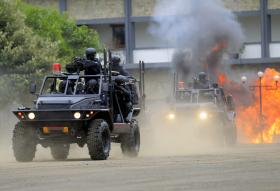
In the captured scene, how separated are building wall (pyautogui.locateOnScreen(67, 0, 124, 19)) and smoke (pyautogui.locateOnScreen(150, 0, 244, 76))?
39.9 feet

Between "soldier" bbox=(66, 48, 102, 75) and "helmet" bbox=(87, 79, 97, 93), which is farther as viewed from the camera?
"soldier" bbox=(66, 48, 102, 75)

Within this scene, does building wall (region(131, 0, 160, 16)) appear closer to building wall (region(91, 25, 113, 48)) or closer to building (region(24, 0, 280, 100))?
building (region(24, 0, 280, 100))

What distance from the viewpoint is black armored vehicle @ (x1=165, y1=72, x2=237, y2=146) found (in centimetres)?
3384

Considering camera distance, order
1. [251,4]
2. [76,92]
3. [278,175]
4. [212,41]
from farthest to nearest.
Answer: [251,4] → [212,41] → [76,92] → [278,175]

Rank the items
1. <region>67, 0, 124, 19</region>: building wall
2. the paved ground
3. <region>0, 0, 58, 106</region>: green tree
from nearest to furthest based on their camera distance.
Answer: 1. the paved ground
2. <region>0, 0, 58, 106</region>: green tree
3. <region>67, 0, 124, 19</region>: building wall

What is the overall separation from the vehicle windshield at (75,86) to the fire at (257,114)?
1904 centimetres

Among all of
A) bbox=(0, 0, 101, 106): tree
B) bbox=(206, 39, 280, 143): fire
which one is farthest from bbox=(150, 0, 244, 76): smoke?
bbox=(0, 0, 101, 106): tree

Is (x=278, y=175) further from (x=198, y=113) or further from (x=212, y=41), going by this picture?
(x=212, y=41)

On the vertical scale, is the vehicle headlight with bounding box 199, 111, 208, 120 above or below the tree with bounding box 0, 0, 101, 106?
below

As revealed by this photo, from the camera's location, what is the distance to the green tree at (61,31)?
46656mm

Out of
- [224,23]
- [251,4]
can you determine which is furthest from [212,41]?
Result: [251,4]

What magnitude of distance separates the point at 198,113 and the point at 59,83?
1012cm

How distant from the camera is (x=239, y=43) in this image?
4531 centimetres

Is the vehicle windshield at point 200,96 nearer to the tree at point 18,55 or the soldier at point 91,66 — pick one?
the tree at point 18,55
